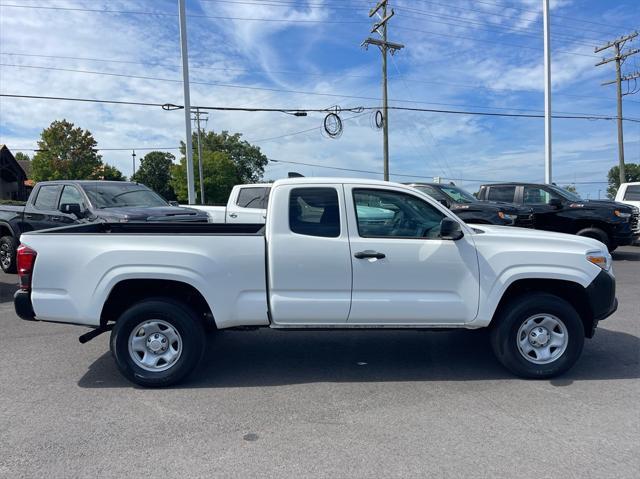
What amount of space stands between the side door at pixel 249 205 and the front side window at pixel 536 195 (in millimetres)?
6734

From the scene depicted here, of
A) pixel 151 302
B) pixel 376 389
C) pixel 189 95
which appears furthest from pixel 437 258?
pixel 189 95

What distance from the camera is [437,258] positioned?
14.8 ft

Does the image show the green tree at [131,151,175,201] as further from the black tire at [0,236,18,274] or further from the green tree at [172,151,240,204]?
the black tire at [0,236,18,274]

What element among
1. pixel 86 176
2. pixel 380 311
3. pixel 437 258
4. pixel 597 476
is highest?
pixel 86 176

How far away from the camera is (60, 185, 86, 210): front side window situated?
989cm

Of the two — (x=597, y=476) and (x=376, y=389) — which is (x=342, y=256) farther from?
(x=597, y=476)

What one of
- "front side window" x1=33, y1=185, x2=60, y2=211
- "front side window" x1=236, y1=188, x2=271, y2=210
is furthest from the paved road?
"front side window" x1=236, y1=188, x2=271, y2=210

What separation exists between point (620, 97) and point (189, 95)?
2375 cm

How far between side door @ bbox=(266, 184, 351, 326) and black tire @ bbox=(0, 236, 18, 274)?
8.57 m

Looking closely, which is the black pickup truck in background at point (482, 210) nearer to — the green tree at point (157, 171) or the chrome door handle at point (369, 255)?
the chrome door handle at point (369, 255)

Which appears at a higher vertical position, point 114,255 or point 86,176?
point 86,176

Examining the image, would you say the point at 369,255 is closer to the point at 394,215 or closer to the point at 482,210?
the point at 394,215

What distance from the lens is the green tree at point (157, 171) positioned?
301 ft

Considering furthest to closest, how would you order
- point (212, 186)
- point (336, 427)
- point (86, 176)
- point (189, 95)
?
point (212, 186) < point (86, 176) < point (189, 95) < point (336, 427)
